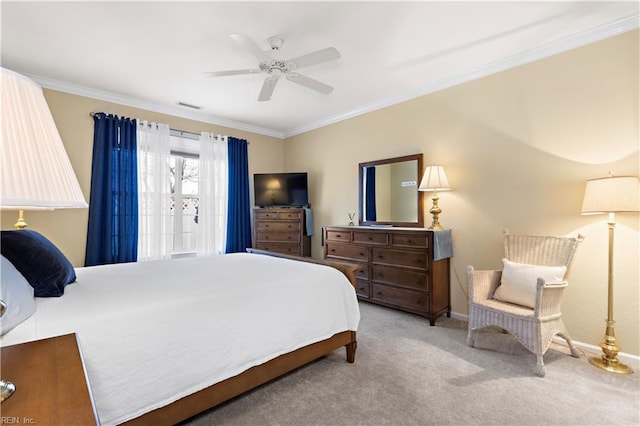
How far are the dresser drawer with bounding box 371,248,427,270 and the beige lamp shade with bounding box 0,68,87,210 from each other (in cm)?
310

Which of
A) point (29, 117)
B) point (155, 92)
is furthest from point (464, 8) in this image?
point (155, 92)

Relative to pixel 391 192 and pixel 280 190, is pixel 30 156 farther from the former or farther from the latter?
pixel 280 190

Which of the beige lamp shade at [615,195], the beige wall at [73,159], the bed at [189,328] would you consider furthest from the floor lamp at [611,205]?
the beige wall at [73,159]

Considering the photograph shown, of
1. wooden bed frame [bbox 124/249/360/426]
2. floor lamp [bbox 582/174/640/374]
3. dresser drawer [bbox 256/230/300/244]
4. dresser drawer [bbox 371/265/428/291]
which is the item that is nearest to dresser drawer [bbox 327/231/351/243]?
dresser drawer [bbox 371/265/428/291]

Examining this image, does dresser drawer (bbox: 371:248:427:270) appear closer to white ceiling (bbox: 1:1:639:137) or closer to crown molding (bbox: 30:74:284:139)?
white ceiling (bbox: 1:1:639:137)

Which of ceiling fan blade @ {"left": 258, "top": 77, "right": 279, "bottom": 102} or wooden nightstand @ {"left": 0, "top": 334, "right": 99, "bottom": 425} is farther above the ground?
ceiling fan blade @ {"left": 258, "top": 77, "right": 279, "bottom": 102}

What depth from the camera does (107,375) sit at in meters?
1.28

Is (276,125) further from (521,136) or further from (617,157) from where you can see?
(617,157)

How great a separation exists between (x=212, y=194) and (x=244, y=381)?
3.45 metres

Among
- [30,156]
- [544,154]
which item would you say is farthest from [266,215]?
[30,156]

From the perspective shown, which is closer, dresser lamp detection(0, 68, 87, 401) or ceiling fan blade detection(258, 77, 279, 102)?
dresser lamp detection(0, 68, 87, 401)

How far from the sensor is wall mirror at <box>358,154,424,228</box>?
379cm

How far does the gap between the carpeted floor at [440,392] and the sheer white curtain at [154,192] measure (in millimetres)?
2915

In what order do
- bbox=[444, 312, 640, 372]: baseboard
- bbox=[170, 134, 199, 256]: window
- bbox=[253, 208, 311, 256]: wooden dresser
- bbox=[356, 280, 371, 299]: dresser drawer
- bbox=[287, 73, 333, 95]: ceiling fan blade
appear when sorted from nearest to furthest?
bbox=[444, 312, 640, 372]: baseboard < bbox=[287, 73, 333, 95]: ceiling fan blade < bbox=[356, 280, 371, 299]: dresser drawer < bbox=[170, 134, 199, 256]: window < bbox=[253, 208, 311, 256]: wooden dresser
